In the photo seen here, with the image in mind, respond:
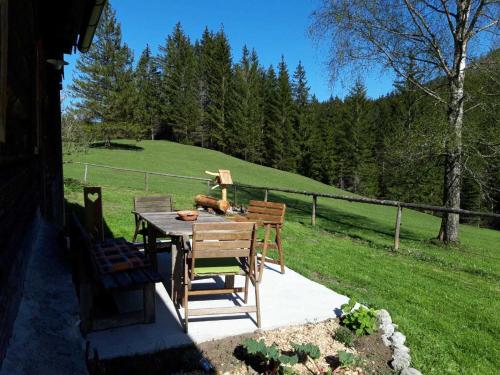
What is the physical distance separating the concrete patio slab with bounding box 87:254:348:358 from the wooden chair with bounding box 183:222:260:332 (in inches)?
6.7

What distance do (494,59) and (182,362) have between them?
10374 millimetres

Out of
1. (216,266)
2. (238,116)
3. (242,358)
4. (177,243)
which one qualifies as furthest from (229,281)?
(238,116)

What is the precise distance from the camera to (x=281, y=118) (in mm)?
47000

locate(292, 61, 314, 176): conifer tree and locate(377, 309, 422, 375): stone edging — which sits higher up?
locate(292, 61, 314, 176): conifer tree

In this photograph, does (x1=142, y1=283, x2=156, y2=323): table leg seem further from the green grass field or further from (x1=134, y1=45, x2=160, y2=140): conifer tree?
(x1=134, y1=45, x2=160, y2=140): conifer tree

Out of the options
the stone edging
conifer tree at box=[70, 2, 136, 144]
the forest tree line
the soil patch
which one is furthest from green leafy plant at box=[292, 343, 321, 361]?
the forest tree line

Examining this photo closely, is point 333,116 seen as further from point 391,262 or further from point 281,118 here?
point 391,262

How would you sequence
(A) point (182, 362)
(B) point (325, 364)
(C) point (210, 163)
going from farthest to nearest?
(C) point (210, 163)
(B) point (325, 364)
(A) point (182, 362)

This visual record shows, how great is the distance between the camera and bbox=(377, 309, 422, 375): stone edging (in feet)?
10.7

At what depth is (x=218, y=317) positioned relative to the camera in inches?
157

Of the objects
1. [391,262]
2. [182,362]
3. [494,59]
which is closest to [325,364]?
[182,362]

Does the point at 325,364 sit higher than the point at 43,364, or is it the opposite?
the point at 43,364

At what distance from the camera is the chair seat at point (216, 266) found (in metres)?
3.93

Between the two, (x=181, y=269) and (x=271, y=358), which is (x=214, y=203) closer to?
(x=181, y=269)
